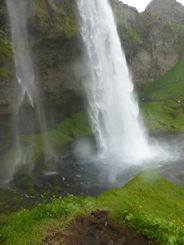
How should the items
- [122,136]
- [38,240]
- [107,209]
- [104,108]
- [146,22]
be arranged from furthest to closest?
[146,22] < [104,108] < [122,136] < [107,209] < [38,240]

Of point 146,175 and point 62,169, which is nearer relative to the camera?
point 146,175

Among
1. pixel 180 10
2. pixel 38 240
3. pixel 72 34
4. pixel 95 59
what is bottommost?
pixel 38 240

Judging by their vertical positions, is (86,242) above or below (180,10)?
below

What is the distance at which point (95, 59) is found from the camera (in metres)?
33.8

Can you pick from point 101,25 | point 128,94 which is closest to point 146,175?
point 128,94

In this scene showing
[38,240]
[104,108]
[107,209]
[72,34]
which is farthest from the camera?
[104,108]

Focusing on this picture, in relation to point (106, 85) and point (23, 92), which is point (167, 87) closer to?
point (106, 85)

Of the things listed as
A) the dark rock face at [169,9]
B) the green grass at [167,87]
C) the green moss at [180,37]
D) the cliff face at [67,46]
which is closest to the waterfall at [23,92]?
the cliff face at [67,46]

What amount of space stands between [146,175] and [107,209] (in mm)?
8535

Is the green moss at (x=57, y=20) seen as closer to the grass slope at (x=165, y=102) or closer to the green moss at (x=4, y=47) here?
the green moss at (x=4, y=47)

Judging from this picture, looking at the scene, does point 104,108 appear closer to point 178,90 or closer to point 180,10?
point 178,90

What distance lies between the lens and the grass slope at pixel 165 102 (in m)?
40.4

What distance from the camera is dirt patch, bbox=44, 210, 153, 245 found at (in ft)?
20.9

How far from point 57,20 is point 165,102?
3448cm
